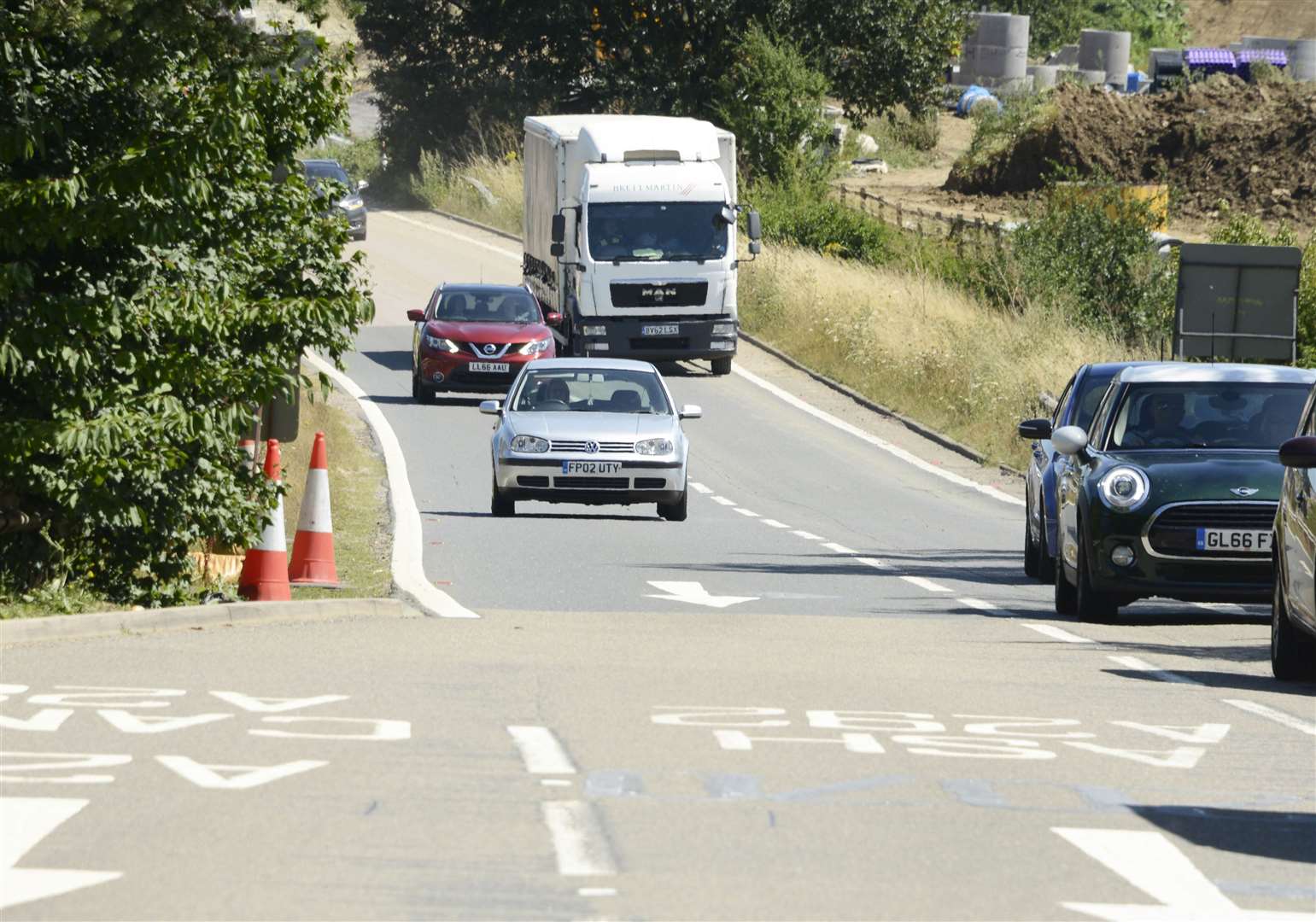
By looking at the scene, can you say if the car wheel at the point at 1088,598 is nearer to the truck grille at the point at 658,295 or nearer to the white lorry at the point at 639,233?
the white lorry at the point at 639,233

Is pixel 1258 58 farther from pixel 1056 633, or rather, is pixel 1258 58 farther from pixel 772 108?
pixel 1056 633

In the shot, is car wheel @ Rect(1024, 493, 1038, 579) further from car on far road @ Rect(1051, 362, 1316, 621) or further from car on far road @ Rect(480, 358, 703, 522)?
car on far road @ Rect(480, 358, 703, 522)

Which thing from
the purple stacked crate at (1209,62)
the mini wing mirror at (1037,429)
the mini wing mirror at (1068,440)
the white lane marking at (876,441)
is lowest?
the white lane marking at (876,441)

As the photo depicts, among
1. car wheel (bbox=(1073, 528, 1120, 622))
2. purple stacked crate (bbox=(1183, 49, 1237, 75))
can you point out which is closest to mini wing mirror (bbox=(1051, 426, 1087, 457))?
car wheel (bbox=(1073, 528, 1120, 622))

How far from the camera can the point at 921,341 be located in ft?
140

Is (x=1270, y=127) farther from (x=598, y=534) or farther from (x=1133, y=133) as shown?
(x=598, y=534)

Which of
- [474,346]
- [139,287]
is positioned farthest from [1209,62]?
[139,287]

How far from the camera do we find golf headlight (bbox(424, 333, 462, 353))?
120 feet

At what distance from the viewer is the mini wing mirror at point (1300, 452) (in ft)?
36.9

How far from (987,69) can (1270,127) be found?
37753 mm

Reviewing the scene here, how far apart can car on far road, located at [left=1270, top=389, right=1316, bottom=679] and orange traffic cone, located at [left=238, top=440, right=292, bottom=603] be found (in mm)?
5790

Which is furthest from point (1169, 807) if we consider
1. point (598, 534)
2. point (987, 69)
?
point (987, 69)

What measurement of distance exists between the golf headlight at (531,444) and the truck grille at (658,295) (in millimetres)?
16051

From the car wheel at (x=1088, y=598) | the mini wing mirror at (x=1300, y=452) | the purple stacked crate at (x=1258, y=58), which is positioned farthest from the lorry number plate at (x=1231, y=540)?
the purple stacked crate at (x=1258, y=58)
